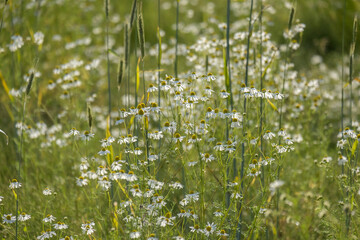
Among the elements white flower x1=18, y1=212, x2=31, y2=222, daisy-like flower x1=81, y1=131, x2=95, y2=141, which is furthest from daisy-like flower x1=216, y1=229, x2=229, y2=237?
white flower x1=18, y1=212, x2=31, y2=222

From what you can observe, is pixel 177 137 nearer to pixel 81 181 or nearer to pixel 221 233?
pixel 221 233

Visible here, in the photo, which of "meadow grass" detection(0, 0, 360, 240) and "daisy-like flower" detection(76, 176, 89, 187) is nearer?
"meadow grass" detection(0, 0, 360, 240)

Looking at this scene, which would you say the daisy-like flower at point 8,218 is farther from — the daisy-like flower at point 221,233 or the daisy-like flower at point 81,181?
the daisy-like flower at point 221,233

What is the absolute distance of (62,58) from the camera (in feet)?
17.7

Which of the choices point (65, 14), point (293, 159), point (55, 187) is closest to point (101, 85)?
point (65, 14)

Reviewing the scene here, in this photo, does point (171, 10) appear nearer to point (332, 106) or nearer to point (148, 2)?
point (148, 2)

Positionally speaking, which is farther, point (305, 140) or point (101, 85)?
point (101, 85)

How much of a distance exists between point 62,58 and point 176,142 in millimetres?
3649

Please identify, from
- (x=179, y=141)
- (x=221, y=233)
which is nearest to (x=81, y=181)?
(x=179, y=141)

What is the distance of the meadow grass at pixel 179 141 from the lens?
2166 millimetres

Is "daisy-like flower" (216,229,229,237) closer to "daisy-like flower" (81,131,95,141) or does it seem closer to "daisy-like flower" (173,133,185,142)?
"daisy-like flower" (173,133,185,142)

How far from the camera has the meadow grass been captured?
7.11 feet

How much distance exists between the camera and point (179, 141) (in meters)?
2.16

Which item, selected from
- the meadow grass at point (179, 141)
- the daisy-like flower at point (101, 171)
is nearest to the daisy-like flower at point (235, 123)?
the meadow grass at point (179, 141)
